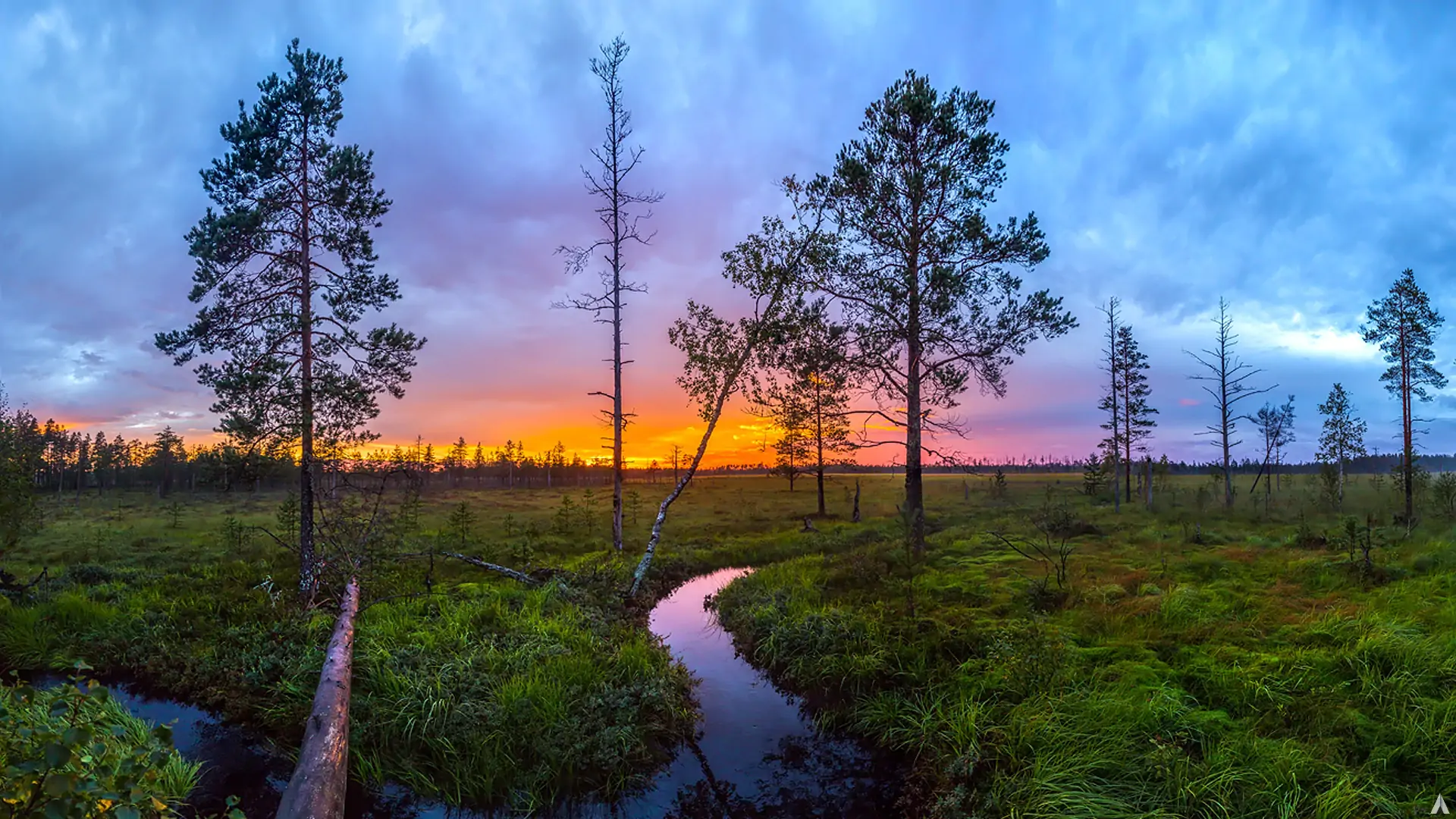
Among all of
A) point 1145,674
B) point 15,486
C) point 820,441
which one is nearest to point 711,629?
point 1145,674

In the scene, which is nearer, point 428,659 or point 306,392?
point 428,659

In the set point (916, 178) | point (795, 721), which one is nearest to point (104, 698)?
point (795, 721)

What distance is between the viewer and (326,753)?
6156mm

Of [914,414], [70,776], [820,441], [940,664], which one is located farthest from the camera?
[820,441]

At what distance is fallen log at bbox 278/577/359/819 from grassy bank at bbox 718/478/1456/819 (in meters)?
6.22

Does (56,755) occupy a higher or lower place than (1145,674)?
higher

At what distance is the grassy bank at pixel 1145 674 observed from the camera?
561 centimetres

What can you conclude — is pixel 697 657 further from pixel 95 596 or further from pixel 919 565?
pixel 95 596

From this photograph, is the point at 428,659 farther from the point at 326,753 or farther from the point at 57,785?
the point at 57,785

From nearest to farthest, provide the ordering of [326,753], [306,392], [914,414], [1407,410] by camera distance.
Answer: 1. [326,753]
2. [306,392]
3. [914,414]
4. [1407,410]

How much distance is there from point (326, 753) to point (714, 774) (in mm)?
4449

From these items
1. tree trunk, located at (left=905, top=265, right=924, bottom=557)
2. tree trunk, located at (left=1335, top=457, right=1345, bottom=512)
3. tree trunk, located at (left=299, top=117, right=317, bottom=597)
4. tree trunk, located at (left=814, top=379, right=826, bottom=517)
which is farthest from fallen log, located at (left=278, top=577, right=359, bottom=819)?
tree trunk, located at (left=1335, top=457, right=1345, bottom=512)

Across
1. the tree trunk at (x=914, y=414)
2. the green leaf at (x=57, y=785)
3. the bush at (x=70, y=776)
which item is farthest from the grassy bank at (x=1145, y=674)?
the green leaf at (x=57, y=785)

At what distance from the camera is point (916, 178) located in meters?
15.8
